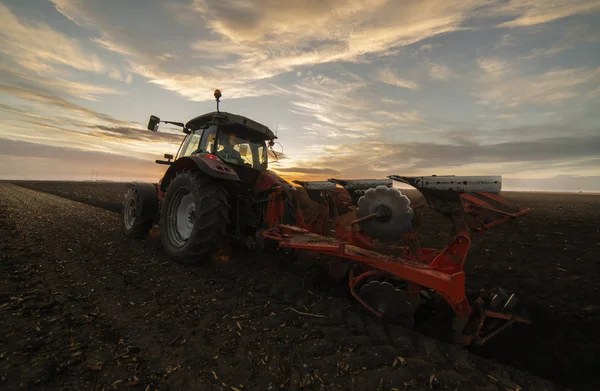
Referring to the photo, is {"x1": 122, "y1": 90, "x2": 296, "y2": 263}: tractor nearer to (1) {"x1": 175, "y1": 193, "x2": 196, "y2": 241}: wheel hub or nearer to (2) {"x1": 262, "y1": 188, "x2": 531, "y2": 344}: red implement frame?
(1) {"x1": 175, "y1": 193, "x2": 196, "y2": 241}: wheel hub

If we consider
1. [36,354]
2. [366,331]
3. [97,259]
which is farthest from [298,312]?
[97,259]

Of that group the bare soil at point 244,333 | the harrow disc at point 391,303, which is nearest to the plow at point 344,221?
the harrow disc at point 391,303

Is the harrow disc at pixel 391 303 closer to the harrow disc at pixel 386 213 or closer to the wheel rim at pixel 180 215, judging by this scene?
the harrow disc at pixel 386 213

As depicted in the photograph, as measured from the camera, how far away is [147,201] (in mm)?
6184

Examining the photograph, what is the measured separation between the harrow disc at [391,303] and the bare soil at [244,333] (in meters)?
0.11

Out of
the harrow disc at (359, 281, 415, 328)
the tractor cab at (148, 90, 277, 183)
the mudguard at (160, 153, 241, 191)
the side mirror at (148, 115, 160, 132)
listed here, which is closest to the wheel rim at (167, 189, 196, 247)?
the mudguard at (160, 153, 241, 191)

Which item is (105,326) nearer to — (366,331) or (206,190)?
(206,190)

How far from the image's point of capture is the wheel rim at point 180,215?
16.5 ft

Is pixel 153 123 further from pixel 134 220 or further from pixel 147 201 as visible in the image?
pixel 134 220

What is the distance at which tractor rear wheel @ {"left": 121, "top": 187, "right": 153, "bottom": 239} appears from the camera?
618 centimetres

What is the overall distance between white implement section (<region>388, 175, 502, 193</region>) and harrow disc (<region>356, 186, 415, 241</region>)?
25 cm

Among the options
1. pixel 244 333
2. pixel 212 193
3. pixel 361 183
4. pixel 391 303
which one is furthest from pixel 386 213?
pixel 212 193

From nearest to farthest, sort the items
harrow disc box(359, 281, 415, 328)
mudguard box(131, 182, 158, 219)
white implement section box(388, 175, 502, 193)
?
white implement section box(388, 175, 502, 193) → harrow disc box(359, 281, 415, 328) → mudguard box(131, 182, 158, 219)

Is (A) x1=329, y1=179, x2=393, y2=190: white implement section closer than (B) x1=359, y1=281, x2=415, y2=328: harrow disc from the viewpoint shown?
No
